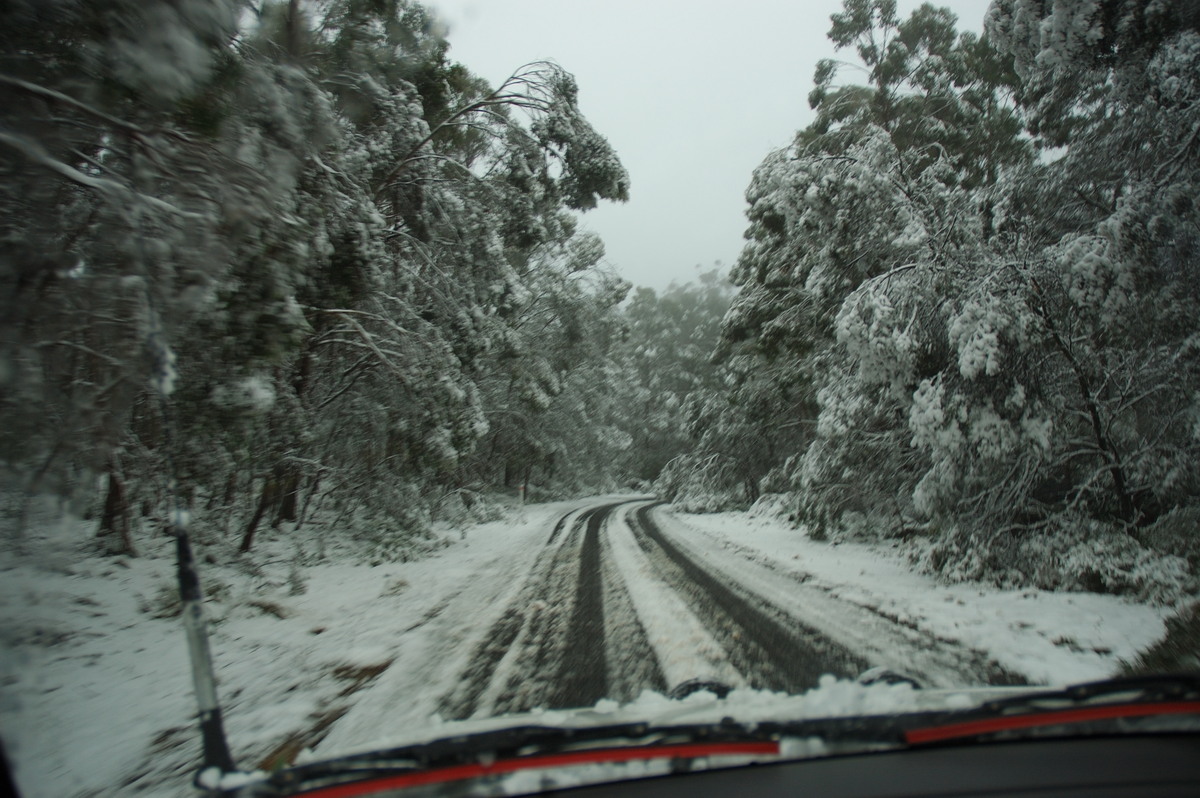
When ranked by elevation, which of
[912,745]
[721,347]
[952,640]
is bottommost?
[952,640]

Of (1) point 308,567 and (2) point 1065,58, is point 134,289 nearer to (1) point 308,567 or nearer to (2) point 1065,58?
(1) point 308,567

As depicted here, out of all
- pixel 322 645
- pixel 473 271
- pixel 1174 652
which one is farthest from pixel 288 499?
pixel 1174 652

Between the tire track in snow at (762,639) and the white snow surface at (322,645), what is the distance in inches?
7.0

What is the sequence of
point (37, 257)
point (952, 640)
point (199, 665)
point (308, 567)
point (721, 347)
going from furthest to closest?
1. point (721, 347)
2. point (308, 567)
3. point (952, 640)
4. point (37, 257)
5. point (199, 665)

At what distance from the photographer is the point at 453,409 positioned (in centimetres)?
944

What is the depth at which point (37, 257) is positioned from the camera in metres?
3.39

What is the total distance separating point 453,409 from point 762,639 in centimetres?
655

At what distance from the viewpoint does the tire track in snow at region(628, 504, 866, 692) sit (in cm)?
360

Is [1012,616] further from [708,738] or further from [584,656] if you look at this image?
[708,738]

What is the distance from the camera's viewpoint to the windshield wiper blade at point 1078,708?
70.0 inches

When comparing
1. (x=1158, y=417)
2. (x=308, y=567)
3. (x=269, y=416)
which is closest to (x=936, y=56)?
(x=1158, y=417)

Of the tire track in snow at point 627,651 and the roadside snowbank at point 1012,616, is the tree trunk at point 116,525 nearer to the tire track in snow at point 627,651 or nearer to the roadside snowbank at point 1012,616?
the tire track in snow at point 627,651

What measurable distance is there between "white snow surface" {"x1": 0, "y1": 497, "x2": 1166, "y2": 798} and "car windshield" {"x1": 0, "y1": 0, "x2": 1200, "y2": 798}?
0.04m

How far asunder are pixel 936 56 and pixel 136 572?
1858cm
